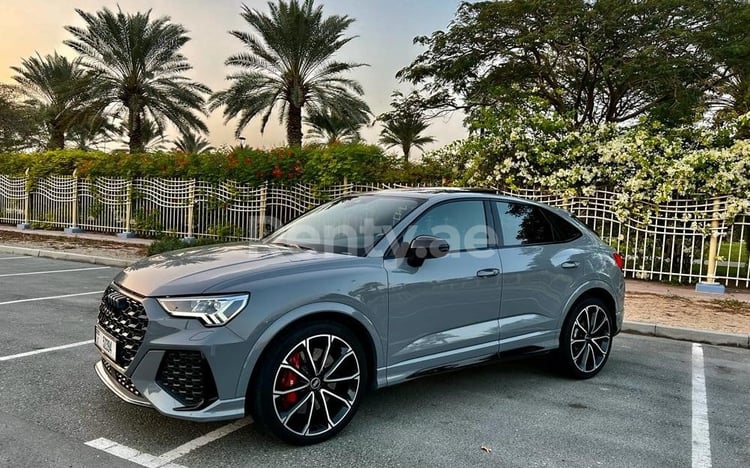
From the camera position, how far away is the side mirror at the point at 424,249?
12.0 feet

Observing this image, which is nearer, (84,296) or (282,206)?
(84,296)

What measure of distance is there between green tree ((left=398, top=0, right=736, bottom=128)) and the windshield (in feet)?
32.0

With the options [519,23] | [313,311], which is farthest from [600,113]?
[313,311]

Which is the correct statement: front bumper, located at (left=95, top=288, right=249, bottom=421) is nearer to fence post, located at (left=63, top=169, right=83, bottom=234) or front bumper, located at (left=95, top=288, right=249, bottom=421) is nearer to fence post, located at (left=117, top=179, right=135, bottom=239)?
fence post, located at (left=117, top=179, right=135, bottom=239)

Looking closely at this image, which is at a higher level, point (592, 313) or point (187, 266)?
point (187, 266)

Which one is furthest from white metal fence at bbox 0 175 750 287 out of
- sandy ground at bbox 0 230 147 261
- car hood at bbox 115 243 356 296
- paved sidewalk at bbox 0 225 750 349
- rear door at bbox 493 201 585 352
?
car hood at bbox 115 243 356 296

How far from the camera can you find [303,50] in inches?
794

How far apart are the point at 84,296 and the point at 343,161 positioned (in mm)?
6605

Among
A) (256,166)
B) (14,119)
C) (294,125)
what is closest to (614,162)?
(256,166)

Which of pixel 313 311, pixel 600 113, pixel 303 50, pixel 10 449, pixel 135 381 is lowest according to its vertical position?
pixel 10 449

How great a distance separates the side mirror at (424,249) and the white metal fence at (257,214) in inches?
308

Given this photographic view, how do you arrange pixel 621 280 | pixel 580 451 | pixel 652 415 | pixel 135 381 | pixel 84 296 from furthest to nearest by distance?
pixel 84 296
pixel 621 280
pixel 652 415
pixel 580 451
pixel 135 381

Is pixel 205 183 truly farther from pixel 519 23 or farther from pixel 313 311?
pixel 313 311

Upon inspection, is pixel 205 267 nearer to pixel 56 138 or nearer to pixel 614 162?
pixel 614 162
